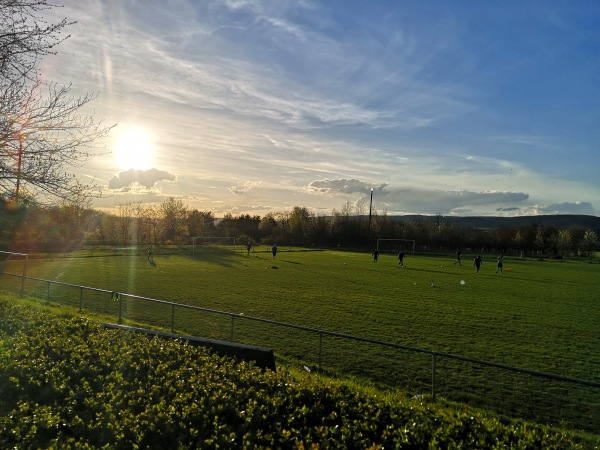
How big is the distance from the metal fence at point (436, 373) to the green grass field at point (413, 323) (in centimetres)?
4

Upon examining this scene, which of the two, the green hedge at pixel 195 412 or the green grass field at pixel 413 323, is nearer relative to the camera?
the green hedge at pixel 195 412

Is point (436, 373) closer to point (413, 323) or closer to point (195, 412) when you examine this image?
point (413, 323)

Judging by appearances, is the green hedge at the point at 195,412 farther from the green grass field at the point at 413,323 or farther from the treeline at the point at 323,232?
the treeline at the point at 323,232

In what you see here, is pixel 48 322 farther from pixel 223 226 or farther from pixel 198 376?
pixel 223 226

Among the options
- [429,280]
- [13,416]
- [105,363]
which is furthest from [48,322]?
[429,280]

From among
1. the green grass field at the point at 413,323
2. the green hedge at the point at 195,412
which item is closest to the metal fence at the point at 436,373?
the green grass field at the point at 413,323

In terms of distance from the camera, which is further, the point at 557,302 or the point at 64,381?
the point at 557,302

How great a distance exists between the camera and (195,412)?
4.77 meters

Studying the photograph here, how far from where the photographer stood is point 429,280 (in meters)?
32.8

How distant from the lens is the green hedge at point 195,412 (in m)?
4.40

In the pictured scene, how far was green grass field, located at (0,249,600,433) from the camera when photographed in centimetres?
977

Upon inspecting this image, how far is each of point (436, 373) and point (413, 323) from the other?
5.90 meters

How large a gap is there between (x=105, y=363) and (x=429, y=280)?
2933 centimetres

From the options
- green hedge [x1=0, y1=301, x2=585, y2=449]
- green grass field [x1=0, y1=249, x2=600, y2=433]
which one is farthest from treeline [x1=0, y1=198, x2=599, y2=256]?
green hedge [x1=0, y1=301, x2=585, y2=449]
